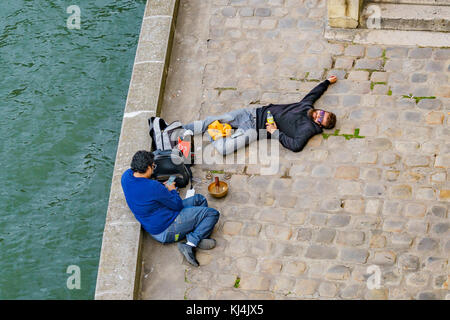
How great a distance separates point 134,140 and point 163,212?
4.69ft

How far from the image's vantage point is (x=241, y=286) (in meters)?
6.87

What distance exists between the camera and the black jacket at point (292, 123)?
7863mm

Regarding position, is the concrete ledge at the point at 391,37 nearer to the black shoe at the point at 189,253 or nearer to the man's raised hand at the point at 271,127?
the man's raised hand at the point at 271,127

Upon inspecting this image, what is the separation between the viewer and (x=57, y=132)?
9.76 m

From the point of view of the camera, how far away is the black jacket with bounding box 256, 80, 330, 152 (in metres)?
7.86

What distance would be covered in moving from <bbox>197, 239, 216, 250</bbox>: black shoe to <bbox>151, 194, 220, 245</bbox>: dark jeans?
54mm

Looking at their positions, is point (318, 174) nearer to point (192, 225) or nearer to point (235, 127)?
point (235, 127)

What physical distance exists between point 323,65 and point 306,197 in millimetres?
2293

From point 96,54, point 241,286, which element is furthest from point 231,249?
point 96,54

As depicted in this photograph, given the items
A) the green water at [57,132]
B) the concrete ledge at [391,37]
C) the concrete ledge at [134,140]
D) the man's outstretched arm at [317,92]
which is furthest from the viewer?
the concrete ledge at [391,37]

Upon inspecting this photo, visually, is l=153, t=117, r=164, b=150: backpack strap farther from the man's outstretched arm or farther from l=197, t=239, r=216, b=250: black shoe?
the man's outstretched arm

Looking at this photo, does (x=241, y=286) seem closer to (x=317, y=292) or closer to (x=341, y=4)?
(x=317, y=292)

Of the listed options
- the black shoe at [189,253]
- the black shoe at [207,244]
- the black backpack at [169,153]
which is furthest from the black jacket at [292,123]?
the black shoe at [189,253]

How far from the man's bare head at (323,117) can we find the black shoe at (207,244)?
6.92 ft
